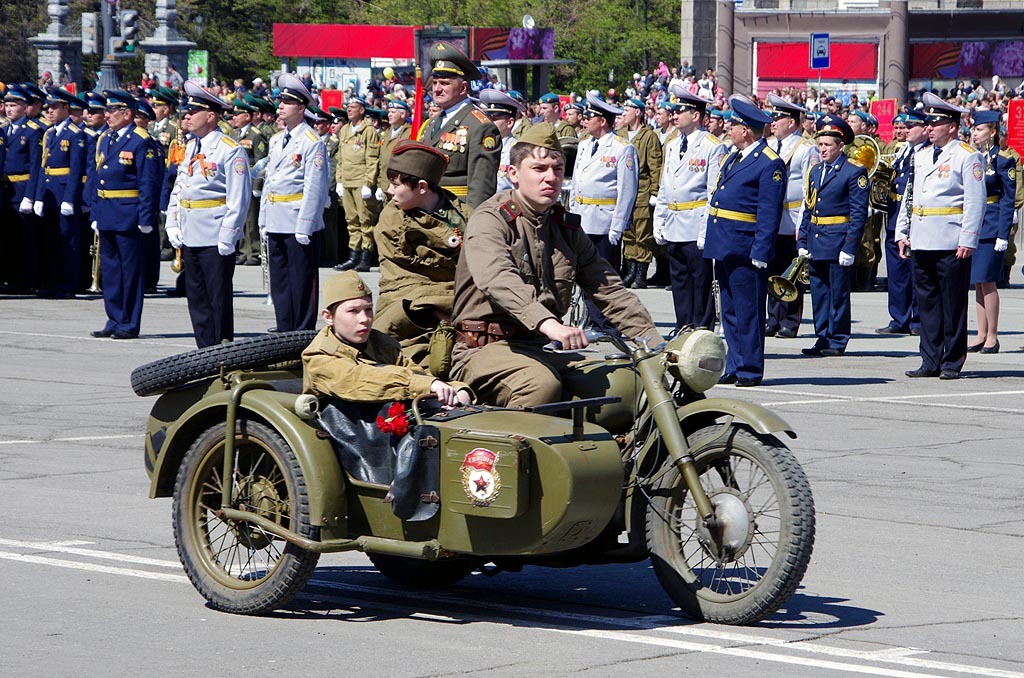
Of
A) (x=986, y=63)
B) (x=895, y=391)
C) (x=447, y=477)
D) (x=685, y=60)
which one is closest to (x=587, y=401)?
(x=447, y=477)

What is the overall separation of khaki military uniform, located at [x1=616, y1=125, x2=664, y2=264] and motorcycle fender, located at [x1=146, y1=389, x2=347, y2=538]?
15633 mm

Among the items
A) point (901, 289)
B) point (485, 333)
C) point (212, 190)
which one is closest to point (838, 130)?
point (901, 289)

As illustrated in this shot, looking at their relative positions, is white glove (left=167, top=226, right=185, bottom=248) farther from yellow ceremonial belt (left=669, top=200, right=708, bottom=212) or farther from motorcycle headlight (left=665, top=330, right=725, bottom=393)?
motorcycle headlight (left=665, top=330, right=725, bottom=393)

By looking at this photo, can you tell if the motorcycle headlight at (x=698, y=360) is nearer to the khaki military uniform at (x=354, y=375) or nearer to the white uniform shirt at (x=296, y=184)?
the khaki military uniform at (x=354, y=375)

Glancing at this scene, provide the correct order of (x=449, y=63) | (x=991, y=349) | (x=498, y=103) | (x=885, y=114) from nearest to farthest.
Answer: (x=449, y=63)
(x=991, y=349)
(x=498, y=103)
(x=885, y=114)

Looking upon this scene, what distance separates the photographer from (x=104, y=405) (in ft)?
40.3

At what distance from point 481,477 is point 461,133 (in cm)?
477

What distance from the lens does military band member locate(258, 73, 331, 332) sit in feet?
50.0

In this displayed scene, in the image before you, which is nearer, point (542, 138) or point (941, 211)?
point (542, 138)

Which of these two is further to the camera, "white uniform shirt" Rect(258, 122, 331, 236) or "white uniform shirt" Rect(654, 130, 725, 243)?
"white uniform shirt" Rect(654, 130, 725, 243)

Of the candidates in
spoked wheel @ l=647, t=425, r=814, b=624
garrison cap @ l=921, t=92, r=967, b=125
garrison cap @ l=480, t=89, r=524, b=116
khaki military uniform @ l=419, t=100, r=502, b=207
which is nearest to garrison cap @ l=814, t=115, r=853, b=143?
garrison cap @ l=921, t=92, r=967, b=125

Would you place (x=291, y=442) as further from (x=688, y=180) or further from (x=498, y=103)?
(x=498, y=103)

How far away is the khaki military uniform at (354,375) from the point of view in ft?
20.8

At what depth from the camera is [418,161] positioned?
7.82 metres
